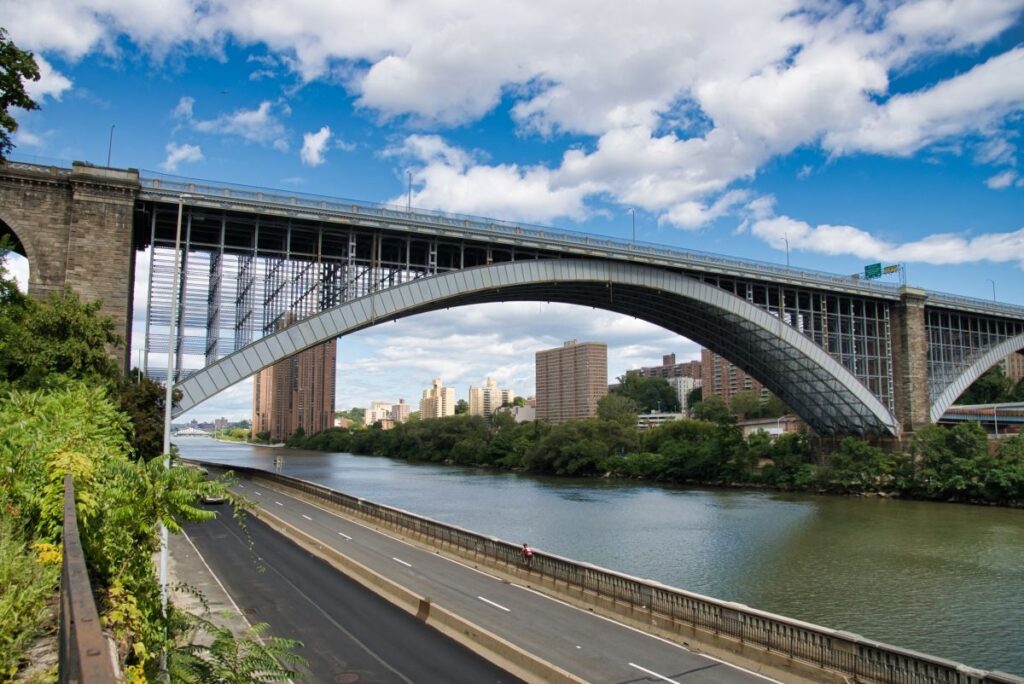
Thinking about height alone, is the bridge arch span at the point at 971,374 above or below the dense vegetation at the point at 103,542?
above

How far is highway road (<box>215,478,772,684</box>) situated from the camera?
12991 mm

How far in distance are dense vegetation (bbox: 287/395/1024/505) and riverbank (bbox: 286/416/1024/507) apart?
81 millimetres

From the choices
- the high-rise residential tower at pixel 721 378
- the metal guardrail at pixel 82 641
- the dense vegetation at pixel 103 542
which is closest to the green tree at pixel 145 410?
the dense vegetation at pixel 103 542

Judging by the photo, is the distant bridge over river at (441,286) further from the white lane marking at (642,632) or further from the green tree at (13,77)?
the white lane marking at (642,632)

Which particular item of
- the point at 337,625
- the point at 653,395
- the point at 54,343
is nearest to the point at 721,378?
the point at 653,395

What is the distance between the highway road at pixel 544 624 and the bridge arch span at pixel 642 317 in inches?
401

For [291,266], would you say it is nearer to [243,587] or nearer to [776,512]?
[243,587]

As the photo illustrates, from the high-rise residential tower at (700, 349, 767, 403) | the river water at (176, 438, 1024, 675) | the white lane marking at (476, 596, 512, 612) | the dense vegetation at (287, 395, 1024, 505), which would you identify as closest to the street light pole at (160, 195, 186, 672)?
the white lane marking at (476, 596, 512, 612)

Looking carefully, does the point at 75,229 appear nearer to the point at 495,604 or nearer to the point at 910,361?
the point at 495,604

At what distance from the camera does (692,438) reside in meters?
75.9

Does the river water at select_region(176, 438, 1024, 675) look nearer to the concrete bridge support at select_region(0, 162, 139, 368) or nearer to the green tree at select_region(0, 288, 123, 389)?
the green tree at select_region(0, 288, 123, 389)

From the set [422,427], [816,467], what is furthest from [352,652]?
[422,427]

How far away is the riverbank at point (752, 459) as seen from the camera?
49.2 m

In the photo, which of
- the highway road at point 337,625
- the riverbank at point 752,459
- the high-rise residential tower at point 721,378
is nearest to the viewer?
the highway road at point 337,625
